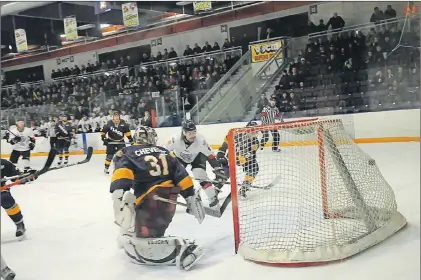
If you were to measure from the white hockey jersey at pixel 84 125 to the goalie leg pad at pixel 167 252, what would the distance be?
653 cm

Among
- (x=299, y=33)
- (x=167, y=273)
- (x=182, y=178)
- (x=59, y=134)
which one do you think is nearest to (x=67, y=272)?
(x=167, y=273)

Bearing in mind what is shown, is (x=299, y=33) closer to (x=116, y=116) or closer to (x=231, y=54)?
(x=231, y=54)

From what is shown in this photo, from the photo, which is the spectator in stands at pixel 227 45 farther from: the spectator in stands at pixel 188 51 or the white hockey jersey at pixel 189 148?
the white hockey jersey at pixel 189 148

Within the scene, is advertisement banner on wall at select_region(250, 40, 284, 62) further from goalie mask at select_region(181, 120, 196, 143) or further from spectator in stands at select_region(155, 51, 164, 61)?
goalie mask at select_region(181, 120, 196, 143)

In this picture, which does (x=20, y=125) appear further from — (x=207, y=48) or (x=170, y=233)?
(x=207, y=48)

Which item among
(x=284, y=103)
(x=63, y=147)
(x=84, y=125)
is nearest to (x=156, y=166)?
(x=284, y=103)

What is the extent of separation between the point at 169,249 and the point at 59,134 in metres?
5.50

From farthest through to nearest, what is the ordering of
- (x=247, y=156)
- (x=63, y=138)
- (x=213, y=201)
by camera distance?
(x=63, y=138), (x=213, y=201), (x=247, y=156)

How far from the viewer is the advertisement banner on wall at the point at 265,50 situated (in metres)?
8.54

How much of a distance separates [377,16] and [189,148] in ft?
16.3

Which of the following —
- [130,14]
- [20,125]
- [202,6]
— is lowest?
[20,125]

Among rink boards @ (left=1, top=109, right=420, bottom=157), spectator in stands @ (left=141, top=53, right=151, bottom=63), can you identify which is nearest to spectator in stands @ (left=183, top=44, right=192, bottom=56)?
spectator in stands @ (left=141, top=53, right=151, bottom=63)

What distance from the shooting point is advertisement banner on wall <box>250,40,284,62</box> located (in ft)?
28.0

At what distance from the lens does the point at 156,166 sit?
226cm
